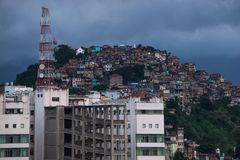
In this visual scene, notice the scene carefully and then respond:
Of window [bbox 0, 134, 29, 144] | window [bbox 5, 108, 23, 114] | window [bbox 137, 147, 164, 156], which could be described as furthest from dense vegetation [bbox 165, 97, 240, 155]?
window [bbox 0, 134, 29, 144]

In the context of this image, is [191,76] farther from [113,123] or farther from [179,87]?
[113,123]

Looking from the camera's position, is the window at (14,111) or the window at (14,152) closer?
the window at (14,152)

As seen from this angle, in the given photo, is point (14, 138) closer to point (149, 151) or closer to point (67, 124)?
point (67, 124)

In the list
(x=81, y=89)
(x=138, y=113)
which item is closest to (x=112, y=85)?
(x=81, y=89)

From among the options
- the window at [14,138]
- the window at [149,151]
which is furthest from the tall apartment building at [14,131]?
the window at [149,151]

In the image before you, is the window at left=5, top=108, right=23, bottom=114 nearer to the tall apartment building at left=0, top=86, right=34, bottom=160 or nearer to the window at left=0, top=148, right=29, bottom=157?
the tall apartment building at left=0, top=86, right=34, bottom=160

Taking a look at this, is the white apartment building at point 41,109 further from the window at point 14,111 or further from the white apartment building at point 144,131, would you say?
the white apartment building at point 144,131
